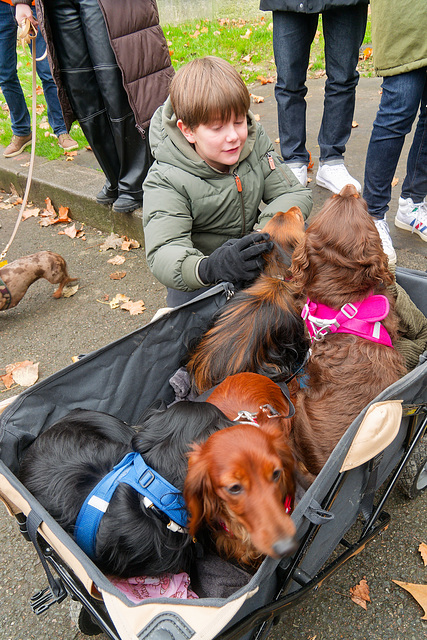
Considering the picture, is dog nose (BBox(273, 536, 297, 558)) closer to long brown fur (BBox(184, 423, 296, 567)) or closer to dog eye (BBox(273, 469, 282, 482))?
long brown fur (BBox(184, 423, 296, 567))

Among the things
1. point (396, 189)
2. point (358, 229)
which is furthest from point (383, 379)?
point (396, 189)

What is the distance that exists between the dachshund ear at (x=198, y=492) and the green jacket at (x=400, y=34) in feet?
8.86

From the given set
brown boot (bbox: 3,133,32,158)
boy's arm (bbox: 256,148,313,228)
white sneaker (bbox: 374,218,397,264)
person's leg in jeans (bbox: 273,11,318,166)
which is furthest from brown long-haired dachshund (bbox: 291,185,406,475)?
brown boot (bbox: 3,133,32,158)

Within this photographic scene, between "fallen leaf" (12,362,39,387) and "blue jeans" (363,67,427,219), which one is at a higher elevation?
"blue jeans" (363,67,427,219)

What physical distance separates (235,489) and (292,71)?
3339 mm

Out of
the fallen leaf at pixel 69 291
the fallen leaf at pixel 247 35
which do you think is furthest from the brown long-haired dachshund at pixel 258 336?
the fallen leaf at pixel 247 35

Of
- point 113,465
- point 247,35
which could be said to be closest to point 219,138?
point 113,465

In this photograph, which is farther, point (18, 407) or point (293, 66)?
point (293, 66)

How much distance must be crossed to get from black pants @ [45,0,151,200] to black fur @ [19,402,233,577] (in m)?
2.80

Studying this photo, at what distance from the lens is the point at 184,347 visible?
8.48 ft

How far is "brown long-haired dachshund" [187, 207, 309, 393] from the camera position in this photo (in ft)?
7.80

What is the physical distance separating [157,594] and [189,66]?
2.38 metres

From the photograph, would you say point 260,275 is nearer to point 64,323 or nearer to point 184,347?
point 184,347

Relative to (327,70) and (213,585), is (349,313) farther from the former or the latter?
(327,70)
